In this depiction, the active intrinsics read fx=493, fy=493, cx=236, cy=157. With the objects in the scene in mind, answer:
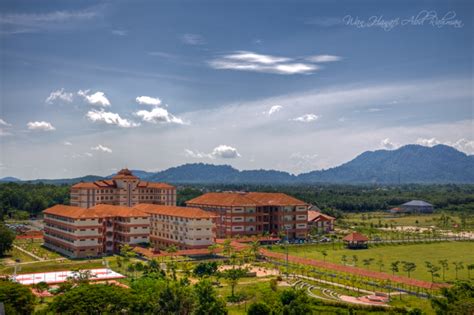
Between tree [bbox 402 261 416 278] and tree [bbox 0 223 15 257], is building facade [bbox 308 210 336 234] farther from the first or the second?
tree [bbox 0 223 15 257]

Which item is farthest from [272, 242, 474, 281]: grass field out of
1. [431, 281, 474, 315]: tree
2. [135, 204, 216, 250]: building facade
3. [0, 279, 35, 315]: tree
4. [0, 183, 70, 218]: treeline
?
[0, 183, 70, 218]: treeline

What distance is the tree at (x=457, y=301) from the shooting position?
30469 millimetres

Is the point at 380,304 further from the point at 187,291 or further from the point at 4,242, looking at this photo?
the point at 4,242

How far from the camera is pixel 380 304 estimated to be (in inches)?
1528

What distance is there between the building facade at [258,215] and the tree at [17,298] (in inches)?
1791

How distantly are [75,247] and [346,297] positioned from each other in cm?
3619

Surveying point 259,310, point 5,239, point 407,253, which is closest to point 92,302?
point 259,310

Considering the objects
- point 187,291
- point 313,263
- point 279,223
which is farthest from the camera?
point 279,223

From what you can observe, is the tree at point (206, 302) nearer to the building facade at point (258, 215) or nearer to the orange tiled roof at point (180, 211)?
the orange tiled roof at point (180, 211)

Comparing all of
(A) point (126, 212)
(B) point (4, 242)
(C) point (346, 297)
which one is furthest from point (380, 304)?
(B) point (4, 242)

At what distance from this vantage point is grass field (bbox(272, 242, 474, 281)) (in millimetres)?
54884

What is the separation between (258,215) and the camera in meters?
79.4

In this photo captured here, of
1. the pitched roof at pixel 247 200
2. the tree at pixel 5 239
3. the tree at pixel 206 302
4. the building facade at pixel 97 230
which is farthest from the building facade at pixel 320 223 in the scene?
the tree at pixel 206 302

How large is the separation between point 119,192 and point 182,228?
95.5 feet
